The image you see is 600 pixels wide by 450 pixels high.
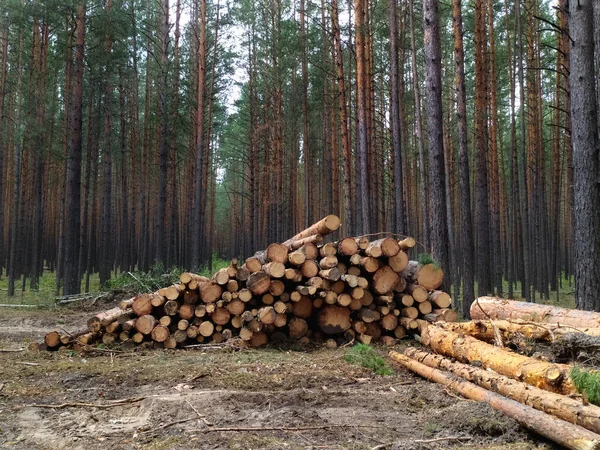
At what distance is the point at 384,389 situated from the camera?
532cm

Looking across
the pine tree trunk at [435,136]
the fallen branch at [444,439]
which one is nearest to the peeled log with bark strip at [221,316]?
the pine tree trunk at [435,136]

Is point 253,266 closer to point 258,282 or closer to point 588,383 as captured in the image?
point 258,282

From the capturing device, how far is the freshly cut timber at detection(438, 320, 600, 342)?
216 inches

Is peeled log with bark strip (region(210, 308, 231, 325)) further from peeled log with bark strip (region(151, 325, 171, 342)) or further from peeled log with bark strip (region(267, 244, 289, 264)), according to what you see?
peeled log with bark strip (region(267, 244, 289, 264))

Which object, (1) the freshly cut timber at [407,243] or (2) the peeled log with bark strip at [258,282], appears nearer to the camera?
(2) the peeled log with bark strip at [258,282]

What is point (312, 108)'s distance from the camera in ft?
78.0

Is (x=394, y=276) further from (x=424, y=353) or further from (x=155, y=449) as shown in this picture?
(x=155, y=449)

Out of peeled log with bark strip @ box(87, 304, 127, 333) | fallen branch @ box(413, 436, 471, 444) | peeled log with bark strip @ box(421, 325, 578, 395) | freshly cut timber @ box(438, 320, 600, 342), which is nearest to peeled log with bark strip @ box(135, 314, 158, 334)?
peeled log with bark strip @ box(87, 304, 127, 333)

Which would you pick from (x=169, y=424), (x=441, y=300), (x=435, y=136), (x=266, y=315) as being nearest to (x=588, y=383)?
(x=169, y=424)

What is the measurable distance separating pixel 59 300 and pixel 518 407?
41.0 ft

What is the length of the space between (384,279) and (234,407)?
12.8 ft

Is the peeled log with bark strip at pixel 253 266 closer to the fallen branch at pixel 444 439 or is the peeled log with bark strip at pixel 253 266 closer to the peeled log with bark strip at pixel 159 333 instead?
the peeled log with bark strip at pixel 159 333

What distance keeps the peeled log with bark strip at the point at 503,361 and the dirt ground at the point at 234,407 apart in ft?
1.69

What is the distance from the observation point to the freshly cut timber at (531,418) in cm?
315
